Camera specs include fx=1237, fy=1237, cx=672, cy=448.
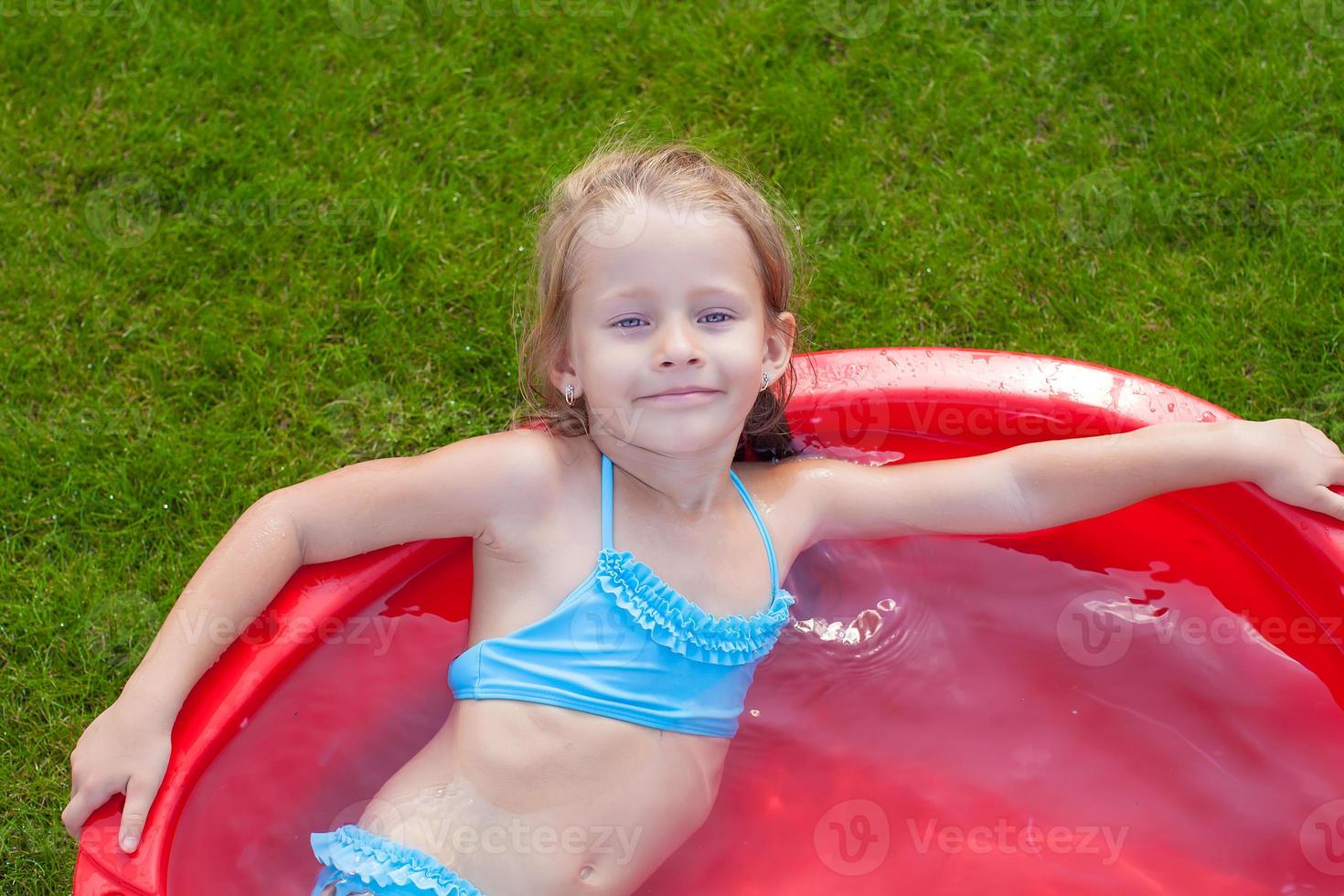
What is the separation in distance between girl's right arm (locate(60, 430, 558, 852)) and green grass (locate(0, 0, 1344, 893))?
1.95 feet

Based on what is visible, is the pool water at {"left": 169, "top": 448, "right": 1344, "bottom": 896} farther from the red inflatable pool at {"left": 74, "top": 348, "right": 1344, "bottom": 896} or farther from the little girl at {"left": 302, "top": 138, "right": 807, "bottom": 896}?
the little girl at {"left": 302, "top": 138, "right": 807, "bottom": 896}

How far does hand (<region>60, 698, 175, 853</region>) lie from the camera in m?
1.56

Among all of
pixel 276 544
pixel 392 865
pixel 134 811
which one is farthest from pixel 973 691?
pixel 134 811

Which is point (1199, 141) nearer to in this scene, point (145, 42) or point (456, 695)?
point (456, 695)

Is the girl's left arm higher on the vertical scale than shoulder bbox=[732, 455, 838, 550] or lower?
higher

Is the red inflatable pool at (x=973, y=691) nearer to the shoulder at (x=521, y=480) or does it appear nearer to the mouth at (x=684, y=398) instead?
the shoulder at (x=521, y=480)

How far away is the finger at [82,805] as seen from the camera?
1555 millimetres

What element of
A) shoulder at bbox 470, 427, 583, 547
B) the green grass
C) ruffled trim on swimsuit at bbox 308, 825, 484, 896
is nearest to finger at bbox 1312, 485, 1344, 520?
the green grass

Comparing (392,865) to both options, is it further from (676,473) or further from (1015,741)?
(1015,741)

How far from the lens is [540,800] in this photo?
1670 millimetres

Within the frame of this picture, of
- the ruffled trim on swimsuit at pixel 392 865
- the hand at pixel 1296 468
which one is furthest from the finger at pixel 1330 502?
the ruffled trim on swimsuit at pixel 392 865

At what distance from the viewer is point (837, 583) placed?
2121 mm

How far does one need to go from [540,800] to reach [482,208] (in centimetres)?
138

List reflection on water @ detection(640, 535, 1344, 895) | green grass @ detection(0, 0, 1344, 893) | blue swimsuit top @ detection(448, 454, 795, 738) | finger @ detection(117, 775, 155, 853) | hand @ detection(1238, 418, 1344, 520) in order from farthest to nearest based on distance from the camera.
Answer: green grass @ detection(0, 0, 1344, 893)
reflection on water @ detection(640, 535, 1344, 895)
hand @ detection(1238, 418, 1344, 520)
blue swimsuit top @ detection(448, 454, 795, 738)
finger @ detection(117, 775, 155, 853)
